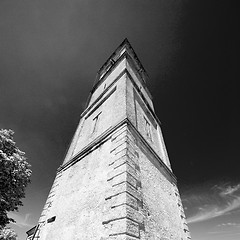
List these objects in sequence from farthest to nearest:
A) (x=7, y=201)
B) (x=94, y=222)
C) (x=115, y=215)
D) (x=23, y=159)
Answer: (x=23, y=159)
(x=7, y=201)
(x=94, y=222)
(x=115, y=215)

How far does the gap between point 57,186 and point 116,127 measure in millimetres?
4615

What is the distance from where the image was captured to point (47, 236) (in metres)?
5.15

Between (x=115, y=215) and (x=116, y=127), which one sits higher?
(x=116, y=127)

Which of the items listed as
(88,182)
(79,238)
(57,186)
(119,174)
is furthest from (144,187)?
(57,186)

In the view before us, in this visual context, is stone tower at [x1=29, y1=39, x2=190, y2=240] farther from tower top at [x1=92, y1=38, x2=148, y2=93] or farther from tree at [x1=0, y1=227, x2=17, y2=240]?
tower top at [x1=92, y1=38, x2=148, y2=93]

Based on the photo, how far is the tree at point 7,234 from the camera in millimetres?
9070

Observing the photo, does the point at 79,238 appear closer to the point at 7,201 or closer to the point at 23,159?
the point at 7,201

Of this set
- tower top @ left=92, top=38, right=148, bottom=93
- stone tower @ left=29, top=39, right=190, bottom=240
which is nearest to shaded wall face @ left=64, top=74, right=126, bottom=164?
stone tower @ left=29, top=39, right=190, bottom=240

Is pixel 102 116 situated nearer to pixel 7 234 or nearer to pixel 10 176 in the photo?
pixel 10 176

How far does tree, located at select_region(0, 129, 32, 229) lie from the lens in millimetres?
9180

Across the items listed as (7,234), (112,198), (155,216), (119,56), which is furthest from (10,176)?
(119,56)

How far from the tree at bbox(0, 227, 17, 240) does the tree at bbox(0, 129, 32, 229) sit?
50cm

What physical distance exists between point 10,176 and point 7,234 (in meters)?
3.86

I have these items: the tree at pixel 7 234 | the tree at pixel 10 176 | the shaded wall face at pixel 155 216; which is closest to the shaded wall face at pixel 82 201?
the shaded wall face at pixel 155 216
